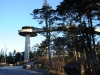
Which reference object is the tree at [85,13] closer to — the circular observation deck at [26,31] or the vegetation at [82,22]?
the vegetation at [82,22]

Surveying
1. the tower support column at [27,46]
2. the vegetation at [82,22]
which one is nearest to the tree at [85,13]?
the vegetation at [82,22]

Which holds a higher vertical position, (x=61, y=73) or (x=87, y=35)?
(x=87, y=35)

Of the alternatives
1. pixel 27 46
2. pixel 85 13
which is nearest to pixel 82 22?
pixel 85 13

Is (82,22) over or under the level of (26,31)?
under

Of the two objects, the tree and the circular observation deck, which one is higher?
the circular observation deck

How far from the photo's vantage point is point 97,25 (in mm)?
13625

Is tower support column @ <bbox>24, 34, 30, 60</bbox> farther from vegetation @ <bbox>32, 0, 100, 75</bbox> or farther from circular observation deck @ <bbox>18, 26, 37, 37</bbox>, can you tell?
vegetation @ <bbox>32, 0, 100, 75</bbox>

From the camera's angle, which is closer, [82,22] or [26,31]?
[82,22]

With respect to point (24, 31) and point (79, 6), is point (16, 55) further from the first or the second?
point (79, 6)

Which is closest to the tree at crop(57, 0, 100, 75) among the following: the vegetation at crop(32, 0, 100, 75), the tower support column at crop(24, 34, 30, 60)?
the vegetation at crop(32, 0, 100, 75)

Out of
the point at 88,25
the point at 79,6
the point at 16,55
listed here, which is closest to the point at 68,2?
the point at 79,6

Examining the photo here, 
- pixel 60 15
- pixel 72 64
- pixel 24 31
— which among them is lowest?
pixel 72 64

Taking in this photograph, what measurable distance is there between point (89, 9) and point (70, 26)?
271 cm

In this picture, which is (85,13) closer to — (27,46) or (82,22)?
(82,22)
